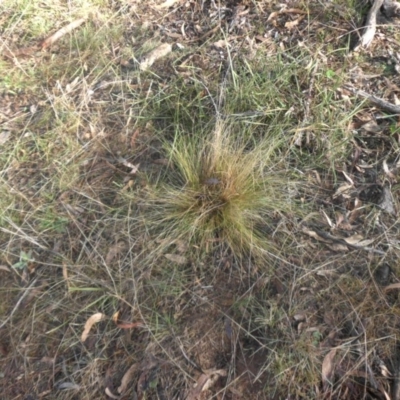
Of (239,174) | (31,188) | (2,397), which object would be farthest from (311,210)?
(2,397)

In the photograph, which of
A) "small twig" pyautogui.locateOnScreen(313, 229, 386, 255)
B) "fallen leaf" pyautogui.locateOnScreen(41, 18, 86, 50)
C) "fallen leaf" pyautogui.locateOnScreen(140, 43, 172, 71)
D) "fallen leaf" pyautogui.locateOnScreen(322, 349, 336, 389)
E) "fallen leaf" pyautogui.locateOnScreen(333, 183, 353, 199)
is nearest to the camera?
"fallen leaf" pyautogui.locateOnScreen(322, 349, 336, 389)

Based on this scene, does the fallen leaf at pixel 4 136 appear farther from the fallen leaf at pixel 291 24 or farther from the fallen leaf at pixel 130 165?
the fallen leaf at pixel 291 24

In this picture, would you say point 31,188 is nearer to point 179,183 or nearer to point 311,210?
point 179,183


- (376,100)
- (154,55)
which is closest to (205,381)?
(376,100)

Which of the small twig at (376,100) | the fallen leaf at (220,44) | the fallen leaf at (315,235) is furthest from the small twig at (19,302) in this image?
the small twig at (376,100)

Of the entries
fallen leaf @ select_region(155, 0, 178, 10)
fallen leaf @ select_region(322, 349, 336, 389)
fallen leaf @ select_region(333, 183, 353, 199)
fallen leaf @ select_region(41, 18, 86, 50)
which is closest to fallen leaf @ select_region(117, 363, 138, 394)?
fallen leaf @ select_region(322, 349, 336, 389)

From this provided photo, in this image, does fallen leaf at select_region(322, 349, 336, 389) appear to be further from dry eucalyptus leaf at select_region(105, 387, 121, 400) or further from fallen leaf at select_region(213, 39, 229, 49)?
fallen leaf at select_region(213, 39, 229, 49)
